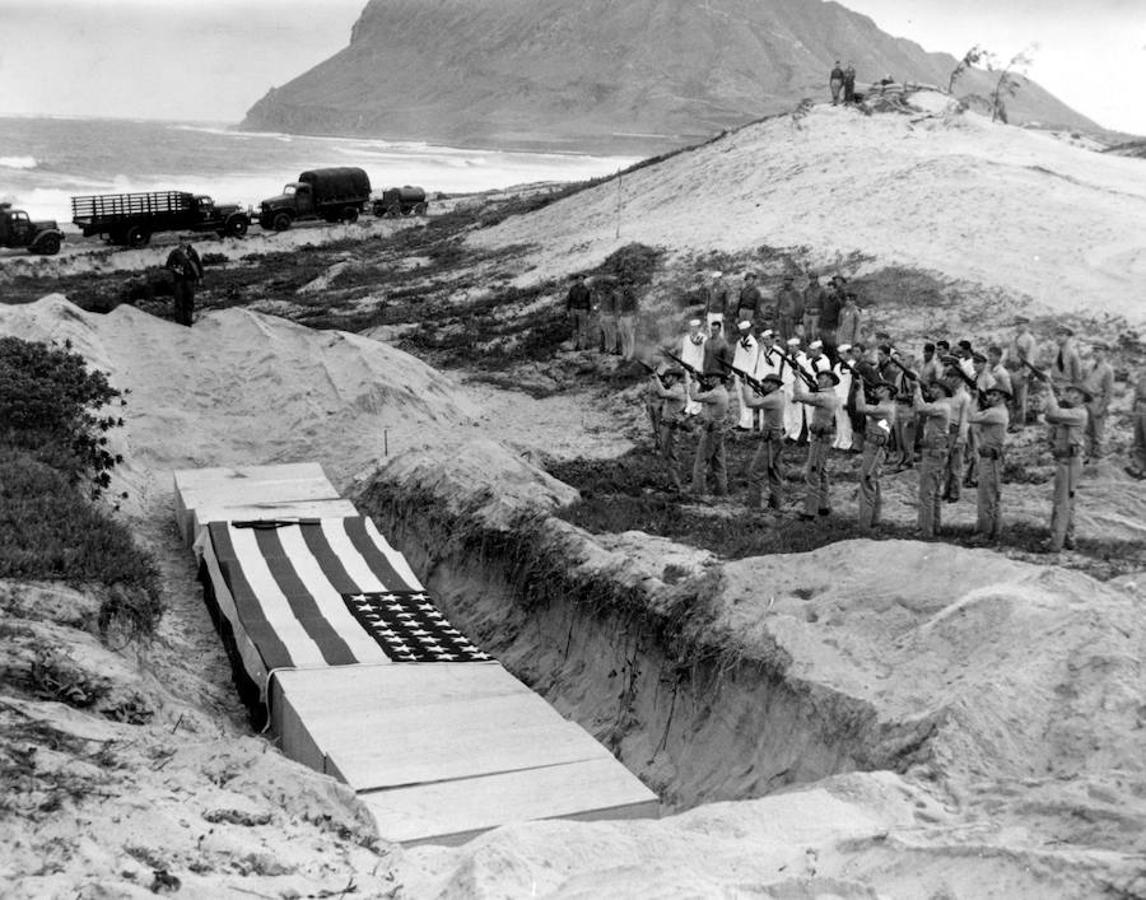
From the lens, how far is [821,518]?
14.5m

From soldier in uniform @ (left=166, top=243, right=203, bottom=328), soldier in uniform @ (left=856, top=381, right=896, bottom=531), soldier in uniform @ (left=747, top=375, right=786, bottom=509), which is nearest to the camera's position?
soldier in uniform @ (left=856, top=381, right=896, bottom=531)

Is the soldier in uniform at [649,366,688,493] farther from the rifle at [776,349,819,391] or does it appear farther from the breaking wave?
the breaking wave

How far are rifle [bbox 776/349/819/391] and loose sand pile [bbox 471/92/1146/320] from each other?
6.11m

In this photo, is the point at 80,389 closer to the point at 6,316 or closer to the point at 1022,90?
the point at 6,316

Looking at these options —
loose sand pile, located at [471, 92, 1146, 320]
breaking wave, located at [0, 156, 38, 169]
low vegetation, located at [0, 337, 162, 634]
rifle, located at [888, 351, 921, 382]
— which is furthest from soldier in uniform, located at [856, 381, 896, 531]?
breaking wave, located at [0, 156, 38, 169]

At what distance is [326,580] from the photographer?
→ 41.0 feet

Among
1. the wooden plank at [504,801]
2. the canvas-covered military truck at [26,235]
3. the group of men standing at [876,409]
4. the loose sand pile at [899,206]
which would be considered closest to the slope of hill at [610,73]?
the loose sand pile at [899,206]

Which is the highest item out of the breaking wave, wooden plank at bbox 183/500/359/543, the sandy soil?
the breaking wave

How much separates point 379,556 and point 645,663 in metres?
3.62

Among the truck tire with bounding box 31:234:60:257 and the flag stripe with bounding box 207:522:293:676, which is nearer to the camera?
the flag stripe with bounding box 207:522:293:676

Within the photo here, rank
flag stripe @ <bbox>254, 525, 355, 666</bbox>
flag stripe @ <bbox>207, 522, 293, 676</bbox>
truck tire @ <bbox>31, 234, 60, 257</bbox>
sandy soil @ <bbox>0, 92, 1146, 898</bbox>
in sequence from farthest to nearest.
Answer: truck tire @ <bbox>31, 234, 60, 257</bbox> → flag stripe @ <bbox>254, 525, 355, 666</bbox> → flag stripe @ <bbox>207, 522, 293, 676</bbox> → sandy soil @ <bbox>0, 92, 1146, 898</bbox>

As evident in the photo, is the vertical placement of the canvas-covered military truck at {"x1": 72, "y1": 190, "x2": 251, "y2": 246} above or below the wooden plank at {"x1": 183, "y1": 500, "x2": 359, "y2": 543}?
above

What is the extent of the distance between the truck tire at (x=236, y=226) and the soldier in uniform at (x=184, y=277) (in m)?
20.0

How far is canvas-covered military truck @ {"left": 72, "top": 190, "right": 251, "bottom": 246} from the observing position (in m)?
38.8
